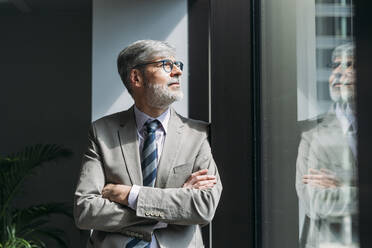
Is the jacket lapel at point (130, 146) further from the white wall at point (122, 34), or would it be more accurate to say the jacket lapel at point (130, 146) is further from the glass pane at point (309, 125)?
the white wall at point (122, 34)

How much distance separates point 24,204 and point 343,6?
5.40 m

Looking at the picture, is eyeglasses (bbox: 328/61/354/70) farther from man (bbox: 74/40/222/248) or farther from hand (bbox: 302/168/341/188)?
man (bbox: 74/40/222/248)

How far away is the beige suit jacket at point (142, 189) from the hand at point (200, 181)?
24mm

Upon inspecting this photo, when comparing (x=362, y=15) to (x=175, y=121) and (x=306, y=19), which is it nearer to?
(x=306, y=19)

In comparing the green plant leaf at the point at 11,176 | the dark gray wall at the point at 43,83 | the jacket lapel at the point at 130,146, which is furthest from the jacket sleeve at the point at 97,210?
the dark gray wall at the point at 43,83

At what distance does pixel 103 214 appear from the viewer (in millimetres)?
2164

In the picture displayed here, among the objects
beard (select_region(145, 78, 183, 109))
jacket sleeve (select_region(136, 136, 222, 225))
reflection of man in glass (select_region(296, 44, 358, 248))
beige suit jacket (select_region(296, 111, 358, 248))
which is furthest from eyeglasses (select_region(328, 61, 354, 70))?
beard (select_region(145, 78, 183, 109))

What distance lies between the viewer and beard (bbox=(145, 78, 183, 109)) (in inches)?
92.4

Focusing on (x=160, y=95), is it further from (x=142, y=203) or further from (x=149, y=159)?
(x=142, y=203)

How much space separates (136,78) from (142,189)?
0.53m

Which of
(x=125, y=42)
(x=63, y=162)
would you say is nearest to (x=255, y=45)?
(x=125, y=42)

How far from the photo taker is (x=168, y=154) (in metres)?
2.31

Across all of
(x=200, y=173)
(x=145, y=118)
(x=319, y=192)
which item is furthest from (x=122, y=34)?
(x=319, y=192)

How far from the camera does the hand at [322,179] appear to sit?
1217 millimetres
